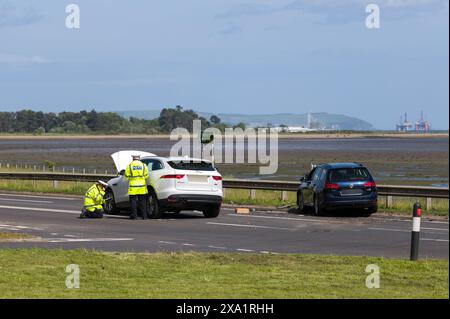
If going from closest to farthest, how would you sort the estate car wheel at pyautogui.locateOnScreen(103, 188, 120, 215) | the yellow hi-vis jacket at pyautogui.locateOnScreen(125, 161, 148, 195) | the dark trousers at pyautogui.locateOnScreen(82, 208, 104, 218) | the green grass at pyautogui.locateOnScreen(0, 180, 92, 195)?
the yellow hi-vis jacket at pyautogui.locateOnScreen(125, 161, 148, 195)
the dark trousers at pyautogui.locateOnScreen(82, 208, 104, 218)
the estate car wheel at pyautogui.locateOnScreen(103, 188, 120, 215)
the green grass at pyautogui.locateOnScreen(0, 180, 92, 195)

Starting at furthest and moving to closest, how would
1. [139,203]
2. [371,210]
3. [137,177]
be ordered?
1. [371,210]
2. [139,203]
3. [137,177]

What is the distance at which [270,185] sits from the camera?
109 ft

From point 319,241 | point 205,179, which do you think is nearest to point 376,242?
point 319,241

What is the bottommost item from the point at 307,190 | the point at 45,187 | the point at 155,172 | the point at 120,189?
the point at 45,187

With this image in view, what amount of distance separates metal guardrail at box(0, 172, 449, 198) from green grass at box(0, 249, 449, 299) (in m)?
13.6

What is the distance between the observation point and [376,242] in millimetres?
19047

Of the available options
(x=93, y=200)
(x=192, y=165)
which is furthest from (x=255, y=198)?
(x=93, y=200)

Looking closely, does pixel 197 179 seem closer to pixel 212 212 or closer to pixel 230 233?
pixel 212 212

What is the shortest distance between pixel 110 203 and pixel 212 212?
3.09 m

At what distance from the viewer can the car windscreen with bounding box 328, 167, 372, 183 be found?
26.7 meters

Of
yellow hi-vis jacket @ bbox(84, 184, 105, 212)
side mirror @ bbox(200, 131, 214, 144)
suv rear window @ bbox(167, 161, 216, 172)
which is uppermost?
side mirror @ bbox(200, 131, 214, 144)

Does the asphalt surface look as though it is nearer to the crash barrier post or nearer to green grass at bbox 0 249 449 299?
the crash barrier post

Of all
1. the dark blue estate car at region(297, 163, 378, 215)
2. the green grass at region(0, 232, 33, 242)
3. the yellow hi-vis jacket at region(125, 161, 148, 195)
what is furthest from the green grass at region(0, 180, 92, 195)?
the green grass at region(0, 232, 33, 242)
